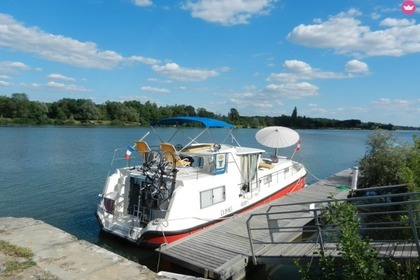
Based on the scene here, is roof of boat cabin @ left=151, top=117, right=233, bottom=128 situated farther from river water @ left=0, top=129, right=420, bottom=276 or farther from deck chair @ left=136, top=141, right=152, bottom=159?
river water @ left=0, top=129, right=420, bottom=276

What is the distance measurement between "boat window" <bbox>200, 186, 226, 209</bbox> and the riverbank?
615cm

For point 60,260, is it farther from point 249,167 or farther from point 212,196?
point 249,167

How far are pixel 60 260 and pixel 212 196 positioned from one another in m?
7.57

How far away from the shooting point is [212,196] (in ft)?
41.1

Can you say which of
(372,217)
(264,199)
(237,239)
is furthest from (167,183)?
(372,217)

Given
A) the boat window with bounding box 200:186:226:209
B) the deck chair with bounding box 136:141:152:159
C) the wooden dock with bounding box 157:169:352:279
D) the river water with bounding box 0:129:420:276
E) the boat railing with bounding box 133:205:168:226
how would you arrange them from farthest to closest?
1. the river water with bounding box 0:129:420:276
2. the deck chair with bounding box 136:141:152:159
3. the boat window with bounding box 200:186:226:209
4. the boat railing with bounding box 133:205:168:226
5. the wooden dock with bounding box 157:169:352:279

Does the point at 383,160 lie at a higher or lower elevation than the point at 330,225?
higher

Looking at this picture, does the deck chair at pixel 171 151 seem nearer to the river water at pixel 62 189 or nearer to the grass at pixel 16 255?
the river water at pixel 62 189

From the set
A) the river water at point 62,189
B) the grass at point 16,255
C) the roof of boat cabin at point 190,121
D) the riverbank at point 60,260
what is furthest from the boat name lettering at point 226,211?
the grass at point 16,255

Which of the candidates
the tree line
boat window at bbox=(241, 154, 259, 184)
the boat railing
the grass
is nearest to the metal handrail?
boat window at bbox=(241, 154, 259, 184)

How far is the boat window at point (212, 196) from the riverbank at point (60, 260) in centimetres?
615

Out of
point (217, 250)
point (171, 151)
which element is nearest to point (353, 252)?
point (217, 250)

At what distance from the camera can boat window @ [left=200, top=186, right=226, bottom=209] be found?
12.1 m

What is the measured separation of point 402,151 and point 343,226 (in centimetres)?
1482
